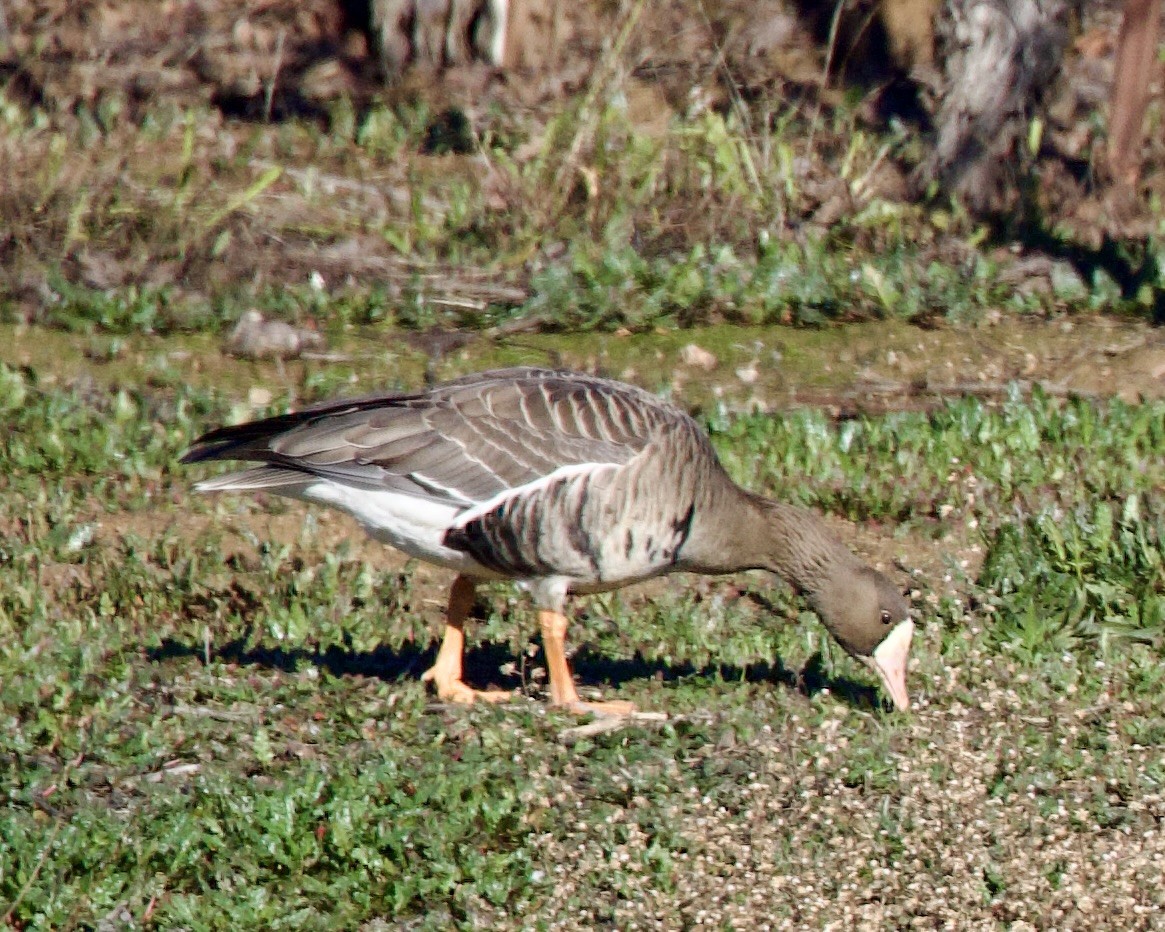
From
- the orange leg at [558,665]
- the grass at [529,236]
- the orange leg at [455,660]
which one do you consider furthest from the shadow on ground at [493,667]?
the grass at [529,236]

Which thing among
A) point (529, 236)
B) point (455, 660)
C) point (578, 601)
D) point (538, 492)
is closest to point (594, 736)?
point (455, 660)

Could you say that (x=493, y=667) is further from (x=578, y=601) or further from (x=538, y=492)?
(x=538, y=492)

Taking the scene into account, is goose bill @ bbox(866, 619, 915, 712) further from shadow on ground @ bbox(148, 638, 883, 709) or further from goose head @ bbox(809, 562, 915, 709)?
shadow on ground @ bbox(148, 638, 883, 709)

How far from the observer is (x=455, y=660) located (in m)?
6.10

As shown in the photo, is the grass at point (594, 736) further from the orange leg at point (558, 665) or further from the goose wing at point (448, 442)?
the goose wing at point (448, 442)

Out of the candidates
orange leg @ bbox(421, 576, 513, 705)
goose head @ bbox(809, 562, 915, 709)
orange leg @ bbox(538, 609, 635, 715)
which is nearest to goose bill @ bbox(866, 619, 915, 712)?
goose head @ bbox(809, 562, 915, 709)

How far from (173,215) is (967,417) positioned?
422 centimetres

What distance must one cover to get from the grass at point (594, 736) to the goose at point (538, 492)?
292 mm

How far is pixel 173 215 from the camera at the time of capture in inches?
381

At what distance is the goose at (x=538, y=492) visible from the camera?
19.3 ft

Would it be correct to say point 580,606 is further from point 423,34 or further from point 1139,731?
point 423,34

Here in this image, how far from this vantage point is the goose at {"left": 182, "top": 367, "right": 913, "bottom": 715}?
5.88 m

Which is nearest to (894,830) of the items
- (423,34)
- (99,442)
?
(99,442)

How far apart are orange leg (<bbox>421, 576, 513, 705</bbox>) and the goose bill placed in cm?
118
